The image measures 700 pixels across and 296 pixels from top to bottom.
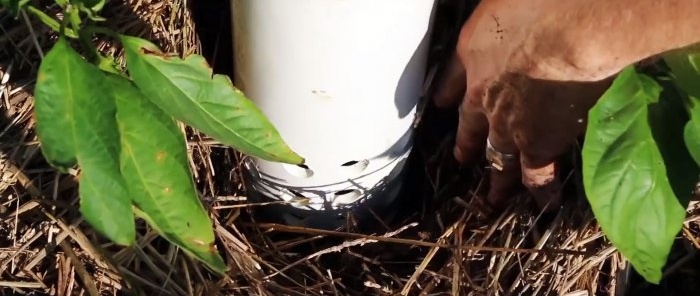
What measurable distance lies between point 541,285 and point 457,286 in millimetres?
82

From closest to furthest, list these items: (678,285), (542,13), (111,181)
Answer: (111,181) < (542,13) < (678,285)

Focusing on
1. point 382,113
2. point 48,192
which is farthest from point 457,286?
point 48,192

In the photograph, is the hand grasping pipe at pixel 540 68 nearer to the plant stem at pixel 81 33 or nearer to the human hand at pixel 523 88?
the human hand at pixel 523 88

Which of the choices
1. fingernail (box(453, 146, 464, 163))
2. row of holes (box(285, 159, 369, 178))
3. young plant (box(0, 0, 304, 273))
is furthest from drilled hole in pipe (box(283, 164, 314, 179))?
young plant (box(0, 0, 304, 273))

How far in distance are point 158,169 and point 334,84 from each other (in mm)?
260

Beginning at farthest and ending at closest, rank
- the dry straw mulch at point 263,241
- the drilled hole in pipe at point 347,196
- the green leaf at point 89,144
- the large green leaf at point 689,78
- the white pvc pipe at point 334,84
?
the drilled hole in pipe at point 347,196 → the dry straw mulch at point 263,241 → the white pvc pipe at point 334,84 → the large green leaf at point 689,78 → the green leaf at point 89,144

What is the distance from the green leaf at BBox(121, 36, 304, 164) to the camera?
622mm

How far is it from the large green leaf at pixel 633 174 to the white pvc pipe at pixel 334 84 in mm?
202

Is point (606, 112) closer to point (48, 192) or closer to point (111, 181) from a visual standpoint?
point (111, 181)

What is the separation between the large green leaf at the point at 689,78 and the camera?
2.18 ft

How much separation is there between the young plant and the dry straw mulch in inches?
10.7

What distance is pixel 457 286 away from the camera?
0.90 m

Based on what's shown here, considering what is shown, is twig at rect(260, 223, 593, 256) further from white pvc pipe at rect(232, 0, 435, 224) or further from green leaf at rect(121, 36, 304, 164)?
green leaf at rect(121, 36, 304, 164)

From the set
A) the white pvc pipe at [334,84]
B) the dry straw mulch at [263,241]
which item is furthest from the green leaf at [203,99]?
the dry straw mulch at [263,241]
